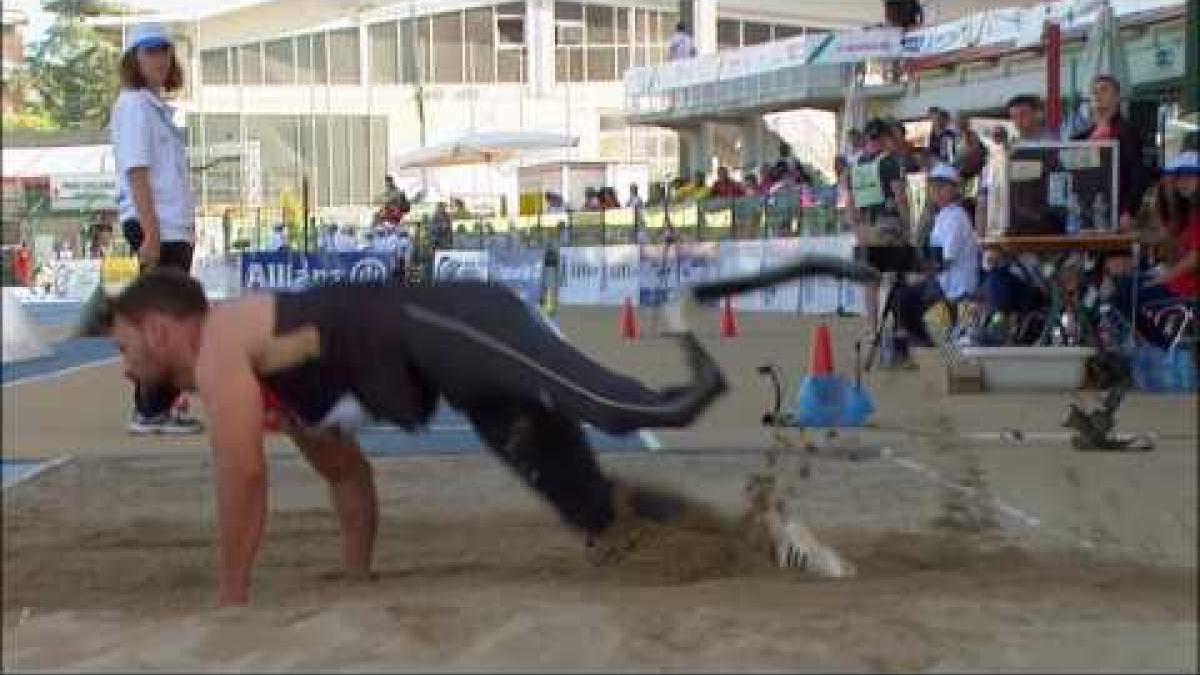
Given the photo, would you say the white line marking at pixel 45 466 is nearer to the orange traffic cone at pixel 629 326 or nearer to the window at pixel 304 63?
the orange traffic cone at pixel 629 326

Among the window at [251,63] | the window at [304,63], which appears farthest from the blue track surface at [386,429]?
the window at [304,63]

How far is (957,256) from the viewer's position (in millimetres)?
11938

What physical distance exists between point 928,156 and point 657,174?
31.4 metres

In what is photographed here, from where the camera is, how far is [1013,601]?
424cm

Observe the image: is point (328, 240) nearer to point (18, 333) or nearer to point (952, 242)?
point (952, 242)

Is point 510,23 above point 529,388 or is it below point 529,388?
above

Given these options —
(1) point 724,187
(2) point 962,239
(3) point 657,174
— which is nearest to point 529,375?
(2) point 962,239

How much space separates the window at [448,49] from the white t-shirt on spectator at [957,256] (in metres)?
34.5

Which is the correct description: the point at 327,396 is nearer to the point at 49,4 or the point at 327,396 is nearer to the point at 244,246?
the point at 49,4

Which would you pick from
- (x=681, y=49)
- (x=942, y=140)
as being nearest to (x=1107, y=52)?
(x=942, y=140)

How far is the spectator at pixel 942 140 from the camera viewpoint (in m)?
14.5

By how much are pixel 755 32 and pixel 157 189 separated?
1519 inches

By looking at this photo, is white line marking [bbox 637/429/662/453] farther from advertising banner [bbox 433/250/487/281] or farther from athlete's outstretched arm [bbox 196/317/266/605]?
advertising banner [bbox 433/250/487/281]

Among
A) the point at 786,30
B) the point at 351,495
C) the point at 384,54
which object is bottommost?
the point at 351,495
